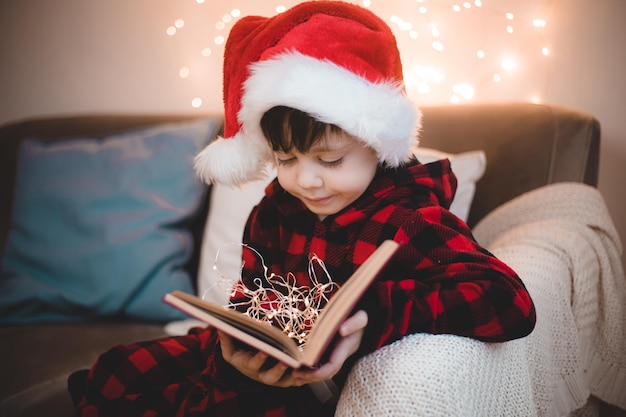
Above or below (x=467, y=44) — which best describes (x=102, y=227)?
below

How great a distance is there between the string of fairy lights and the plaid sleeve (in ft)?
2.80

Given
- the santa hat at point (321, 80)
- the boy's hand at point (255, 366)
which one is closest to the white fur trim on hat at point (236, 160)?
the santa hat at point (321, 80)

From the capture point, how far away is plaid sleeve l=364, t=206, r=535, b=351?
66 centimetres

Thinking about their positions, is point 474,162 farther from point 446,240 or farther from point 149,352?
point 149,352

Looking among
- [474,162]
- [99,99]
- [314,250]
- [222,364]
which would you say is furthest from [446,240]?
[99,99]

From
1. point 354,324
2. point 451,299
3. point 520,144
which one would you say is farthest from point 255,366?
point 520,144

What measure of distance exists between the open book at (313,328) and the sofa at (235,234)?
0.46 feet

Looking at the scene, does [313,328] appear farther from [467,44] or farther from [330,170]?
[467,44]

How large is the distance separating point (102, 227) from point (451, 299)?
1.04m

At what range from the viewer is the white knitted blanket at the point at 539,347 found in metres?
0.61

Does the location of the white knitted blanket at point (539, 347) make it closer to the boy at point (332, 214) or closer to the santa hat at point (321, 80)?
the boy at point (332, 214)

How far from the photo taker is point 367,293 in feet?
2.24

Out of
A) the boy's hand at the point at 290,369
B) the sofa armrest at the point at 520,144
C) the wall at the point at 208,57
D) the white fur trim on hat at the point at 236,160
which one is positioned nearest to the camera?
the boy's hand at the point at 290,369

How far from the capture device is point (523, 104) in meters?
1.25
